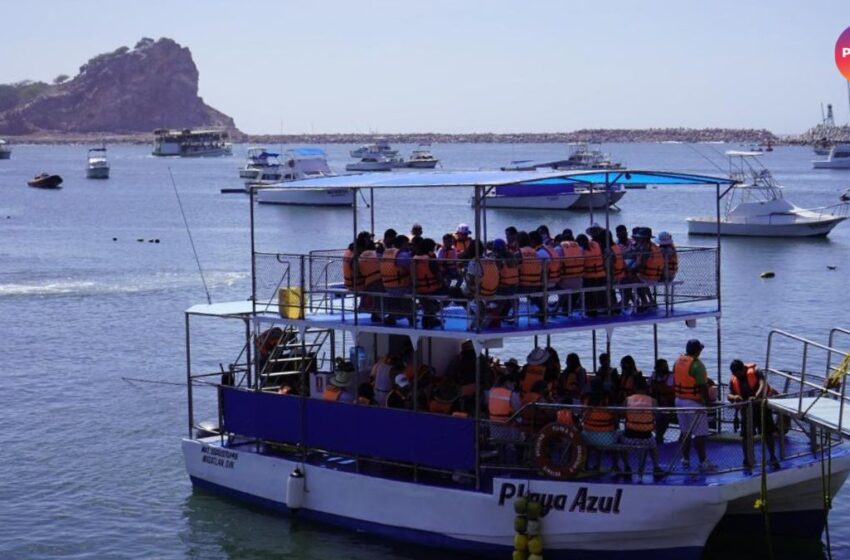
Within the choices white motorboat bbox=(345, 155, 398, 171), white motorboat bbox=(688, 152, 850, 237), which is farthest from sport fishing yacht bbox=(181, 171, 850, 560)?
white motorboat bbox=(345, 155, 398, 171)

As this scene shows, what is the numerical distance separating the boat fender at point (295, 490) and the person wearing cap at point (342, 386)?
3.89 feet

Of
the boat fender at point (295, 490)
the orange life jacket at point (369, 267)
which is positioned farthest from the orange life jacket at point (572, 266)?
the boat fender at point (295, 490)

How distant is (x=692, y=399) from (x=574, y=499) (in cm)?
214

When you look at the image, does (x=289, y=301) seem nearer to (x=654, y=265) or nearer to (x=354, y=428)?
(x=354, y=428)

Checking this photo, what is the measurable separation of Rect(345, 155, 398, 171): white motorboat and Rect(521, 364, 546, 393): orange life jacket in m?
137

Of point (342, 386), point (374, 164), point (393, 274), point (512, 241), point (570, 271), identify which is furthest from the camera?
point (374, 164)

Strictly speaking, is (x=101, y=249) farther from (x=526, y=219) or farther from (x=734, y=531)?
(x=734, y=531)

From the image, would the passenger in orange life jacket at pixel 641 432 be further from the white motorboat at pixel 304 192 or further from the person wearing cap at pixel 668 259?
the white motorboat at pixel 304 192

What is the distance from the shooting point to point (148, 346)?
131 feet

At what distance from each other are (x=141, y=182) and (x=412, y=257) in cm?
13758

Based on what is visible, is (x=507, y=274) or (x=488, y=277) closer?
(x=488, y=277)

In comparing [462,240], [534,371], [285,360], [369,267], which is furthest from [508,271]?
[285,360]

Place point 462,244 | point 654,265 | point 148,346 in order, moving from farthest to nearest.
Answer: point 148,346, point 654,265, point 462,244

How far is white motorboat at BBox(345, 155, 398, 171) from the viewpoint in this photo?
6275 inches
